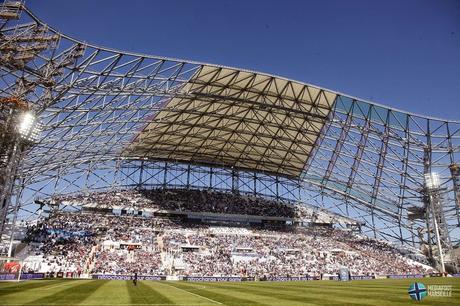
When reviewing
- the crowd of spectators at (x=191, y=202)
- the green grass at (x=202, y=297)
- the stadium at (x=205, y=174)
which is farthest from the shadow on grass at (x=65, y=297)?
the crowd of spectators at (x=191, y=202)

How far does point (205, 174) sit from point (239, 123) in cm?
1806

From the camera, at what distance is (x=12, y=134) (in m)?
34.7

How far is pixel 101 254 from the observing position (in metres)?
48.9

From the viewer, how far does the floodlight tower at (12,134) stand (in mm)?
33031

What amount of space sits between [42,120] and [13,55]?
10.2m

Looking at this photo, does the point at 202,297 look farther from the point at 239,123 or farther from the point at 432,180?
the point at 432,180

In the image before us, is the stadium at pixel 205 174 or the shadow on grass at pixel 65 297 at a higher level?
the stadium at pixel 205 174

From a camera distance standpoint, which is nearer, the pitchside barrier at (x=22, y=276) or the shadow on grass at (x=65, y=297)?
the shadow on grass at (x=65, y=297)

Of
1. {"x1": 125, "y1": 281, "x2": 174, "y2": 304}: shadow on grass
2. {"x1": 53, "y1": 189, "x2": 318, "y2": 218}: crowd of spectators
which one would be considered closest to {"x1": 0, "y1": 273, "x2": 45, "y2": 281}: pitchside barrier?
{"x1": 53, "y1": 189, "x2": 318, "y2": 218}: crowd of spectators

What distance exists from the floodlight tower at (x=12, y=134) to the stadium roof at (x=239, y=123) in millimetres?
14881

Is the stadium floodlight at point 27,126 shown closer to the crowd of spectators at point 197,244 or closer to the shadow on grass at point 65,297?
the crowd of spectators at point 197,244

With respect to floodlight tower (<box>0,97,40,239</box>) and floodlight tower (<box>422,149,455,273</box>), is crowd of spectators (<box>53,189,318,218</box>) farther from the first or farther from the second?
floodlight tower (<box>0,97,40,239</box>)

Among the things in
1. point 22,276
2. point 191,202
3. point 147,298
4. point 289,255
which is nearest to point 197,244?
point 191,202

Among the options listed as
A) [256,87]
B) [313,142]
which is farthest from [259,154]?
[256,87]
